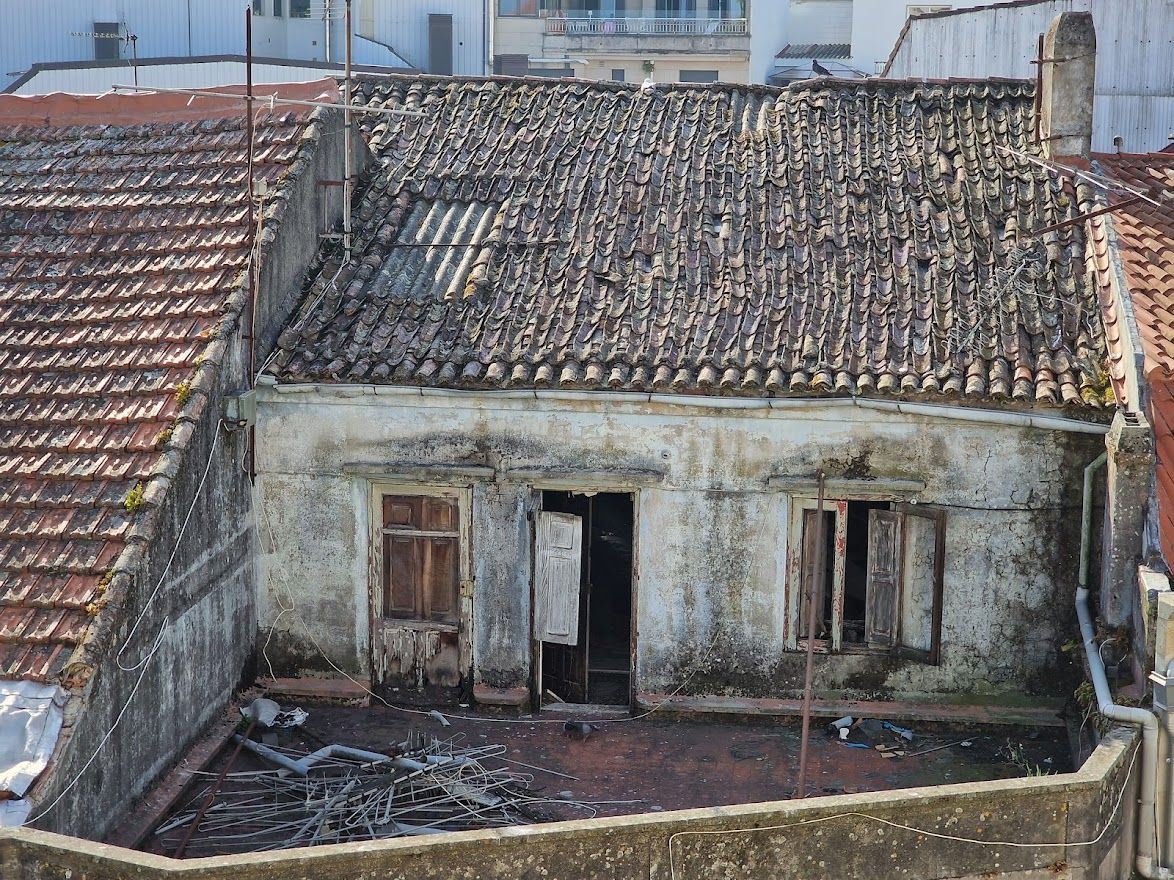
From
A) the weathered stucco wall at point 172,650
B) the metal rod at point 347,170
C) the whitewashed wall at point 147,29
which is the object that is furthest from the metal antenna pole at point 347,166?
the whitewashed wall at point 147,29

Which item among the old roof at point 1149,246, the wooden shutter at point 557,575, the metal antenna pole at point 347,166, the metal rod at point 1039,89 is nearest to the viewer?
the old roof at point 1149,246

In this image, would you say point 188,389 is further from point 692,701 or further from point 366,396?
point 692,701

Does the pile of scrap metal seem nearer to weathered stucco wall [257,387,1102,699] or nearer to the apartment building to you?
weathered stucco wall [257,387,1102,699]

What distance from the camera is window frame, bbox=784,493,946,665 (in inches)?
499

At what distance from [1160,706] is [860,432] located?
11.0 feet

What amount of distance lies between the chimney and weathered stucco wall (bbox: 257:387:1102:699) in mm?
3757

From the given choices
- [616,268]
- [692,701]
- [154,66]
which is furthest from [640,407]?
[154,66]

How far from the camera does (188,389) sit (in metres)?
11.8

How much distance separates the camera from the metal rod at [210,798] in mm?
10625

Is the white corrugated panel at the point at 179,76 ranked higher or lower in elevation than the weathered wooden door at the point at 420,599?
higher

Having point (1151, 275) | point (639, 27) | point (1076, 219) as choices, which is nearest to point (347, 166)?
point (1076, 219)

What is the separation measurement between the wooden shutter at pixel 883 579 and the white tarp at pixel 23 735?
6.70 metres

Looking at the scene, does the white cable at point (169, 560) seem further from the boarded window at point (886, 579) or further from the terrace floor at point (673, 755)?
the boarded window at point (886, 579)

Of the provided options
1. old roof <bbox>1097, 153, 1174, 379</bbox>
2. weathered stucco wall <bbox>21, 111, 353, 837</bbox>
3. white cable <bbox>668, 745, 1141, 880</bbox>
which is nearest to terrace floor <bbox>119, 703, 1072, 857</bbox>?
weathered stucco wall <bbox>21, 111, 353, 837</bbox>
